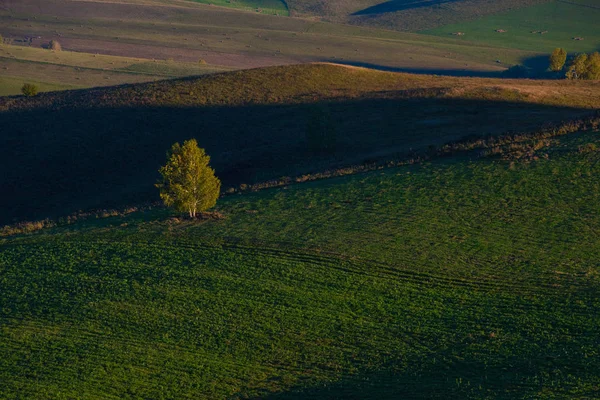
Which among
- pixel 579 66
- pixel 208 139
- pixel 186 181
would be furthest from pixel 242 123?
pixel 579 66

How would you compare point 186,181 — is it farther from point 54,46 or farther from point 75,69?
point 54,46

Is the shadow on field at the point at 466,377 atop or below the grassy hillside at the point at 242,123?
below

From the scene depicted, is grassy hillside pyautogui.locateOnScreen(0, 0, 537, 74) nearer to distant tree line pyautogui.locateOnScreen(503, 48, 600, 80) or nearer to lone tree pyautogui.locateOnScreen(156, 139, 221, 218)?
distant tree line pyautogui.locateOnScreen(503, 48, 600, 80)

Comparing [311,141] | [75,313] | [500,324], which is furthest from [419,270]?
[311,141]

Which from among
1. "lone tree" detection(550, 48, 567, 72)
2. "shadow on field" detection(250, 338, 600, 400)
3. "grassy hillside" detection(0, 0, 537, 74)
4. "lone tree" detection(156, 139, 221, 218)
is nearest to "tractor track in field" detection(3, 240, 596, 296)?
"shadow on field" detection(250, 338, 600, 400)

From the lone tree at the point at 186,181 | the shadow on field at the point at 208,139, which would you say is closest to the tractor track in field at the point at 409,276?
the lone tree at the point at 186,181

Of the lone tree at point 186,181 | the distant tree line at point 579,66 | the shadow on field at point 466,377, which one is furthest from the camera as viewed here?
the distant tree line at point 579,66

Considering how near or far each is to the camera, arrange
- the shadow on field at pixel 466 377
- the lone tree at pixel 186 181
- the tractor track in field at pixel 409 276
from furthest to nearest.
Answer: the lone tree at pixel 186 181 → the tractor track in field at pixel 409 276 → the shadow on field at pixel 466 377

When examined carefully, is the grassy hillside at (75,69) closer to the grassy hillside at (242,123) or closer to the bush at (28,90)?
the bush at (28,90)
